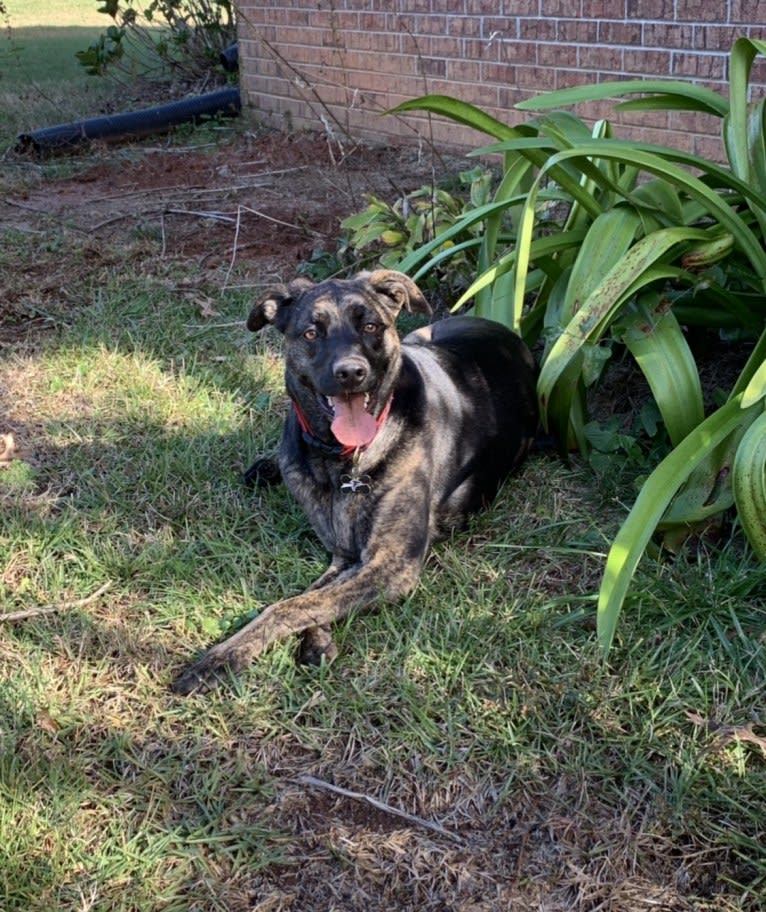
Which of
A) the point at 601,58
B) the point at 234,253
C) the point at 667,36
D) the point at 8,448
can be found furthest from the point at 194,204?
the point at 8,448

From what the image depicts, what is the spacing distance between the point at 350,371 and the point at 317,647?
846mm

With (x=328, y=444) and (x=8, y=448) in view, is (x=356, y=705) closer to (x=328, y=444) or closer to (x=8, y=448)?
(x=328, y=444)

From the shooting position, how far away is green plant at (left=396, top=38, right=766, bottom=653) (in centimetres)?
329

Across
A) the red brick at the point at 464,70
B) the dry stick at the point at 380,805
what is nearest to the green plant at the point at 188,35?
the red brick at the point at 464,70

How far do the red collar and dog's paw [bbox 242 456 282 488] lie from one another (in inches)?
19.7

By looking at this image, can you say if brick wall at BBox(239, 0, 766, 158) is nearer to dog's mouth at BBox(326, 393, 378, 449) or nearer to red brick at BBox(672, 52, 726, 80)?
red brick at BBox(672, 52, 726, 80)

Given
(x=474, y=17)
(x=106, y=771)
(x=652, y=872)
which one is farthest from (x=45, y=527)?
(x=474, y=17)

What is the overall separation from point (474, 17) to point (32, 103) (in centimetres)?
596

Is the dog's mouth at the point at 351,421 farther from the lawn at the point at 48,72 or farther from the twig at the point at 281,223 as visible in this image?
the lawn at the point at 48,72

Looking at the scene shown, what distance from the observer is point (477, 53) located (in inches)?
277

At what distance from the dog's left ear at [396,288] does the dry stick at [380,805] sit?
1.73m

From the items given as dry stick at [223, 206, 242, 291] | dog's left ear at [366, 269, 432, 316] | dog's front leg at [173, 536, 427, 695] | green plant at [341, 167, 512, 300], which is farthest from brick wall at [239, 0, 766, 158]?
dog's front leg at [173, 536, 427, 695]

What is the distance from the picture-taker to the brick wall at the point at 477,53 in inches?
221

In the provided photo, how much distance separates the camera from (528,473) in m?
4.24
